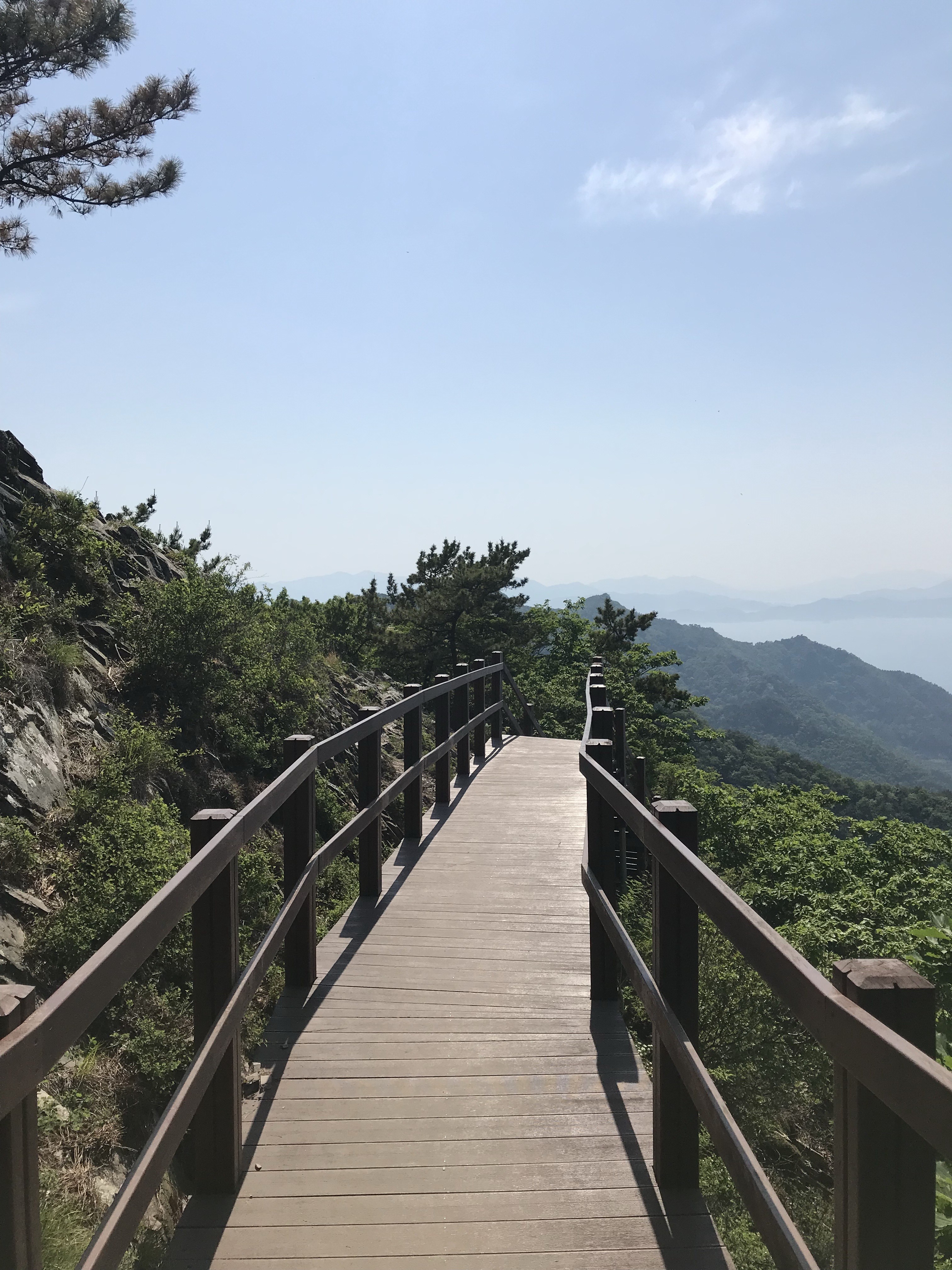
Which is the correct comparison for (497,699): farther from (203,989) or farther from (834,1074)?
(834,1074)

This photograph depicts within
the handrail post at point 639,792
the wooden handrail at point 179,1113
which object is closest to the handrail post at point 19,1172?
the wooden handrail at point 179,1113

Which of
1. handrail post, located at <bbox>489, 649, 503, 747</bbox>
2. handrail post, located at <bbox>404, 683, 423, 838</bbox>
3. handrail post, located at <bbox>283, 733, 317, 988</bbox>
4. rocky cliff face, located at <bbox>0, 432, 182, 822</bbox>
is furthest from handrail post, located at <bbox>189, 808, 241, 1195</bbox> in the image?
handrail post, located at <bbox>489, 649, 503, 747</bbox>

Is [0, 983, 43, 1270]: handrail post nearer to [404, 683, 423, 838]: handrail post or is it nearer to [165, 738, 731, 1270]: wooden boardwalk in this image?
[165, 738, 731, 1270]: wooden boardwalk

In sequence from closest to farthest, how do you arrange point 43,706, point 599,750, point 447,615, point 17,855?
point 599,750, point 17,855, point 43,706, point 447,615

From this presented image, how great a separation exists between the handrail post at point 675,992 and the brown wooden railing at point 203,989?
4.09ft

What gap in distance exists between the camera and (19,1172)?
4.40ft

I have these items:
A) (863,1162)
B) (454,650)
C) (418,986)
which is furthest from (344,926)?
(454,650)

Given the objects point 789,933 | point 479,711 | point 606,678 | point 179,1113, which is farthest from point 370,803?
point 606,678

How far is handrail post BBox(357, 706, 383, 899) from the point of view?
5461 millimetres

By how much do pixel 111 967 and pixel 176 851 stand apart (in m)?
5.37

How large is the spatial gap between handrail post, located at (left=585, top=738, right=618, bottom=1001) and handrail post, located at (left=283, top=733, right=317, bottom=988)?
125 cm

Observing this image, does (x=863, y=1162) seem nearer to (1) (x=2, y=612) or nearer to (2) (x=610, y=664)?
(1) (x=2, y=612)

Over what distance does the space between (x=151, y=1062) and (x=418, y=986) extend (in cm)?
169

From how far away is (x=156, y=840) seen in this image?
6.73 meters
